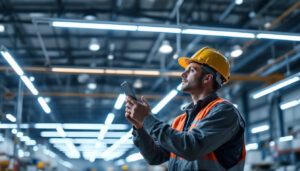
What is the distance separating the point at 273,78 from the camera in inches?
438

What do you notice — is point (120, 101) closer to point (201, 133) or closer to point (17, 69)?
point (17, 69)

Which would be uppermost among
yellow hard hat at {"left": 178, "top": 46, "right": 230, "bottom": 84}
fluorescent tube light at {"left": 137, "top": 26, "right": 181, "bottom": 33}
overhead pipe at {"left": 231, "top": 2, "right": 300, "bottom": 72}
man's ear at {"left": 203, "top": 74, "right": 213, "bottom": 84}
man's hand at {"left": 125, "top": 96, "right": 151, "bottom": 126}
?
overhead pipe at {"left": 231, "top": 2, "right": 300, "bottom": 72}

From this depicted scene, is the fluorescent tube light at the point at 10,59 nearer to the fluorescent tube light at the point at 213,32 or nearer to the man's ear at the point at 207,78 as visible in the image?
the fluorescent tube light at the point at 213,32

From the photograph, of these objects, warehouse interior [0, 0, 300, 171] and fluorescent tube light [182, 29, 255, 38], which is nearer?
fluorescent tube light [182, 29, 255, 38]

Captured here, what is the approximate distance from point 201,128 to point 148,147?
1.41 ft

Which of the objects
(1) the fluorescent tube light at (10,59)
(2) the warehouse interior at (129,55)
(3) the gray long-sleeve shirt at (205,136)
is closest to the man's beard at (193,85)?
(3) the gray long-sleeve shirt at (205,136)

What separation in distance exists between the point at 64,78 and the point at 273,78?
29.5 ft

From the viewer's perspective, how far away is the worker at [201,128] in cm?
154

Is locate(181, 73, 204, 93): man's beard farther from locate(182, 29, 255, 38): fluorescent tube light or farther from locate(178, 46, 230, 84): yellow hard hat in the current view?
locate(182, 29, 255, 38): fluorescent tube light

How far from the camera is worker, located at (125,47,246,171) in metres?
1.54

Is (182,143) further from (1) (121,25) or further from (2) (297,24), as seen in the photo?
(2) (297,24)

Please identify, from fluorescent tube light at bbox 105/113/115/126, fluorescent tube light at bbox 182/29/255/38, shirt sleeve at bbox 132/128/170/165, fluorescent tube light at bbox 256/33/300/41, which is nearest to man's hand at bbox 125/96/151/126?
shirt sleeve at bbox 132/128/170/165

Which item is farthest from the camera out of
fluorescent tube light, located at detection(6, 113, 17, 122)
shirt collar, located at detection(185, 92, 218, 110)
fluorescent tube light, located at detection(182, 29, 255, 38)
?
fluorescent tube light, located at detection(6, 113, 17, 122)

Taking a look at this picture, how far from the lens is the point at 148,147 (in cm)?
193
